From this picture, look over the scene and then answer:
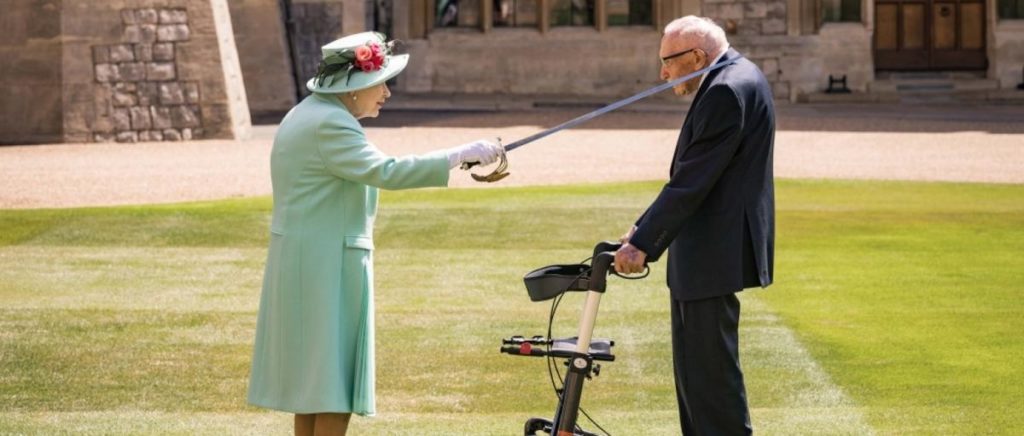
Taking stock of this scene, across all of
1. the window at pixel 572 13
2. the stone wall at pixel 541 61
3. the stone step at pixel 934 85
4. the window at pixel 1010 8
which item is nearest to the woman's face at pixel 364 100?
the stone step at pixel 934 85

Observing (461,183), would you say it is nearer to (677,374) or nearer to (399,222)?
(399,222)

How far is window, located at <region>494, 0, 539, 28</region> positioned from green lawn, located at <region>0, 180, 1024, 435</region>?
14.6 metres

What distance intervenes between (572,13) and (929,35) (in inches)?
220

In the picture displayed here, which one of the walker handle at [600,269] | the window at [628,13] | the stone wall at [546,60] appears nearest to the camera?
the walker handle at [600,269]

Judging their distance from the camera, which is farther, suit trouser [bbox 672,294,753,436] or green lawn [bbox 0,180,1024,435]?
green lawn [bbox 0,180,1024,435]

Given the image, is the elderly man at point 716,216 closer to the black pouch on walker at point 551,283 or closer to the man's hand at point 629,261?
the man's hand at point 629,261

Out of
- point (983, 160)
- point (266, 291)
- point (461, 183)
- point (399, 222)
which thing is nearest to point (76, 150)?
point (461, 183)

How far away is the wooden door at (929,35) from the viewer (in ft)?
95.1

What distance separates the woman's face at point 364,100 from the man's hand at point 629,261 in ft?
2.91

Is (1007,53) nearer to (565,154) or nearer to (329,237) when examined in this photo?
(565,154)

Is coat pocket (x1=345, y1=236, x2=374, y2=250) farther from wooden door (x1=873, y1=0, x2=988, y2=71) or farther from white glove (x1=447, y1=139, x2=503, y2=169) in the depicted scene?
wooden door (x1=873, y1=0, x2=988, y2=71)

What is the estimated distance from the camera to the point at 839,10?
28.8 meters

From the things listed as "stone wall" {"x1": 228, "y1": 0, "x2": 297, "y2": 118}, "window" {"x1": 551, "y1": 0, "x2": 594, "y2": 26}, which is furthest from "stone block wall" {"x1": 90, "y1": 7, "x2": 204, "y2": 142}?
"window" {"x1": 551, "y1": 0, "x2": 594, "y2": 26}

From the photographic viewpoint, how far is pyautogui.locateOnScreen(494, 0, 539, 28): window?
96.7 feet
